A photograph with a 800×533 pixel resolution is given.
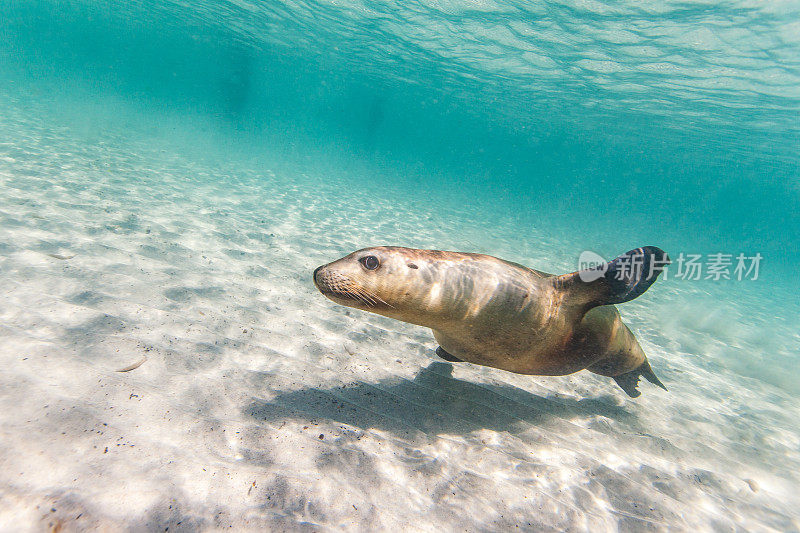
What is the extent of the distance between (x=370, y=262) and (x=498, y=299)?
1047mm

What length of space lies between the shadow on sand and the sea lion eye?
3.86 ft

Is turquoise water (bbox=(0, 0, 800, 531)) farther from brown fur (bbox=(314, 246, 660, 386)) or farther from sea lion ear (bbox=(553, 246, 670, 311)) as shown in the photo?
sea lion ear (bbox=(553, 246, 670, 311))

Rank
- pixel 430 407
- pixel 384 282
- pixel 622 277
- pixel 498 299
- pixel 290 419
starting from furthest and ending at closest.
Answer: pixel 430 407
pixel 498 299
pixel 622 277
pixel 290 419
pixel 384 282

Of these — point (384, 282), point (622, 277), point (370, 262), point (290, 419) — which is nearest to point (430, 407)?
point (290, 419)

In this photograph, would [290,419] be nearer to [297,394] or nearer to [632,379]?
[297,394]

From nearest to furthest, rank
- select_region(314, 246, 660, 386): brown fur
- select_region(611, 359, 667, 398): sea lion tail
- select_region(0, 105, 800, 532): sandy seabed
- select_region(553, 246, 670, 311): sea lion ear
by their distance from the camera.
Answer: select_region(0, 105, 800, 532): sandy seabed
select_region(314, 246, 660, 386): brown fur
select_region(553, 246, 670, 311): sea lion ear
select_region(611, 359, 667, 398): sea lion tail

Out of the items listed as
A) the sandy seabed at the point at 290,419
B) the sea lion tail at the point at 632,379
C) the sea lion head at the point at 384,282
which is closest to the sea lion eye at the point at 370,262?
the sea lion head at the point at 384,282

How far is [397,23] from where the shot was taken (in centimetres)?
2059

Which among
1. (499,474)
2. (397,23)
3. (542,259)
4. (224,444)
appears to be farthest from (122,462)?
(397,23)

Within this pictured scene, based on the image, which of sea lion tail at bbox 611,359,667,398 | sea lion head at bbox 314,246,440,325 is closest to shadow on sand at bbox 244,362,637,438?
sea lion tail at bbox 611,359,667,398

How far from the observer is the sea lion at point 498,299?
2400 mm

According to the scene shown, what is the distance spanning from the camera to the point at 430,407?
10.2ft

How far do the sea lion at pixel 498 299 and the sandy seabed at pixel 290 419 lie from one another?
699 millimetres

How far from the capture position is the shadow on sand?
269 cm
